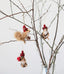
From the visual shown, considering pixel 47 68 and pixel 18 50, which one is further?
pixel 18 50

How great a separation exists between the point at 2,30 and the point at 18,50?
199mm

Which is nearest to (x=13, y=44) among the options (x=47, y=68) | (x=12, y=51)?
(x=12, y=51)

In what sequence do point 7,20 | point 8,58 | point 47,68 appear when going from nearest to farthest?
point 47,68 < point 7,20 < point 8,58

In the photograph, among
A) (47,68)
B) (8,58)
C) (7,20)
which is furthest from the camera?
(8,58)

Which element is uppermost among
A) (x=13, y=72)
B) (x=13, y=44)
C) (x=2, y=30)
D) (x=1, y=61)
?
(x=2, y=30)

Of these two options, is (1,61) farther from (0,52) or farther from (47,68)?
(47,68)

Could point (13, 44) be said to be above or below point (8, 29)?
below

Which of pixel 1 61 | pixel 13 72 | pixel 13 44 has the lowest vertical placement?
pixel 13 72

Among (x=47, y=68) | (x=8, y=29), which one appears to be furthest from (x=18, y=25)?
(x=47, y=68)

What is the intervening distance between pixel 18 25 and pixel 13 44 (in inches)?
6.2

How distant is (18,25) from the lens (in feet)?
4.18

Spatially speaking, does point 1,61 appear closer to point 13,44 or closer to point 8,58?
point 8,58

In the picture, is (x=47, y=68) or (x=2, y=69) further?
(x=2, y=69)

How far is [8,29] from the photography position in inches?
50.3
